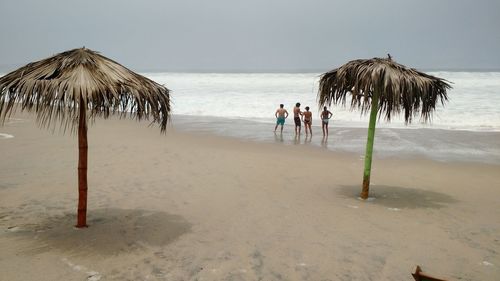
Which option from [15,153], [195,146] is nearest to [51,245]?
[15,153]

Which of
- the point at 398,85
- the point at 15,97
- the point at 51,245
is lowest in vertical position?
the point at 51,245

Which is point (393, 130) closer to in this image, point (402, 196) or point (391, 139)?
point (391, 139)

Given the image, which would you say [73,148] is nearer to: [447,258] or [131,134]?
[131,134]

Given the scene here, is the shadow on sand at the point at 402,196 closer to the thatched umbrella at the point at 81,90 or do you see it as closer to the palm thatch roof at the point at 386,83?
the palm thatch roof at the point at 386,83

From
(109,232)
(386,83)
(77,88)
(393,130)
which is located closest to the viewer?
(77,88)

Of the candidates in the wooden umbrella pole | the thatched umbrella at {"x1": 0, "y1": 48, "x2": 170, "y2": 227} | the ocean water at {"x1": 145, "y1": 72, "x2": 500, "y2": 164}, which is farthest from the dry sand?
the ocean water at {"x1": 145, "y1": 72, "x2": 500, "y2": 164}

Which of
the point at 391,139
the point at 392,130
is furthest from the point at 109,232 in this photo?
the point at 392,130

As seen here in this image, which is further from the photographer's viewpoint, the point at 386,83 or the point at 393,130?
the point at 393,130

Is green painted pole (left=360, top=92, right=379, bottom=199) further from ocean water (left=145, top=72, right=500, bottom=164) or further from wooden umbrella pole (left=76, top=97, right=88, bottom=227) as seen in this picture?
wooden umbrella pole (left=76, top=97, right=88, bottom=227)

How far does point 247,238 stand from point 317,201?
2.30m

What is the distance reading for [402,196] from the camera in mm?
8516

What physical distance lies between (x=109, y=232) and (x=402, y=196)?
5.68 m

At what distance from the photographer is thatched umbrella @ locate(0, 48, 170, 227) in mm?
5203

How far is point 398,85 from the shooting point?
7211 millimetres
